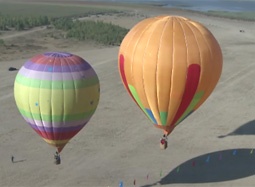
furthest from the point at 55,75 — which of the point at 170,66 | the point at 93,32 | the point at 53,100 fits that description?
the point at 93,32

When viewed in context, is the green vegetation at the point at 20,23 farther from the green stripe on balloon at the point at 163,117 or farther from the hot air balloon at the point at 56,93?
the green stripe on balloon at the point at 163,117

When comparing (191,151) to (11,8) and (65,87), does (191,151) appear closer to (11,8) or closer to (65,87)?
(65,87)

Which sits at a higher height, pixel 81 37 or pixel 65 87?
pixel 65 87

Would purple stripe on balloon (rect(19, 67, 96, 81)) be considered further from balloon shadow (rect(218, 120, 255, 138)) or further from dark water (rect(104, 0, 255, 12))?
dark water (rect(104, 0, 255, 12))

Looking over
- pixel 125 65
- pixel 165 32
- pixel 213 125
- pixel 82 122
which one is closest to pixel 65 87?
pixel 82 122

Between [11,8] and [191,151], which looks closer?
[191,151]

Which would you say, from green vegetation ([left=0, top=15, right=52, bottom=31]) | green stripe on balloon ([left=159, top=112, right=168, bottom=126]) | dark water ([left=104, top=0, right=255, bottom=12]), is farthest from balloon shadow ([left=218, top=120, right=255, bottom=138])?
dark water ([left=104, top=0, right=255, bottom=12])

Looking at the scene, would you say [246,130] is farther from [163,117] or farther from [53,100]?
[53,100]
